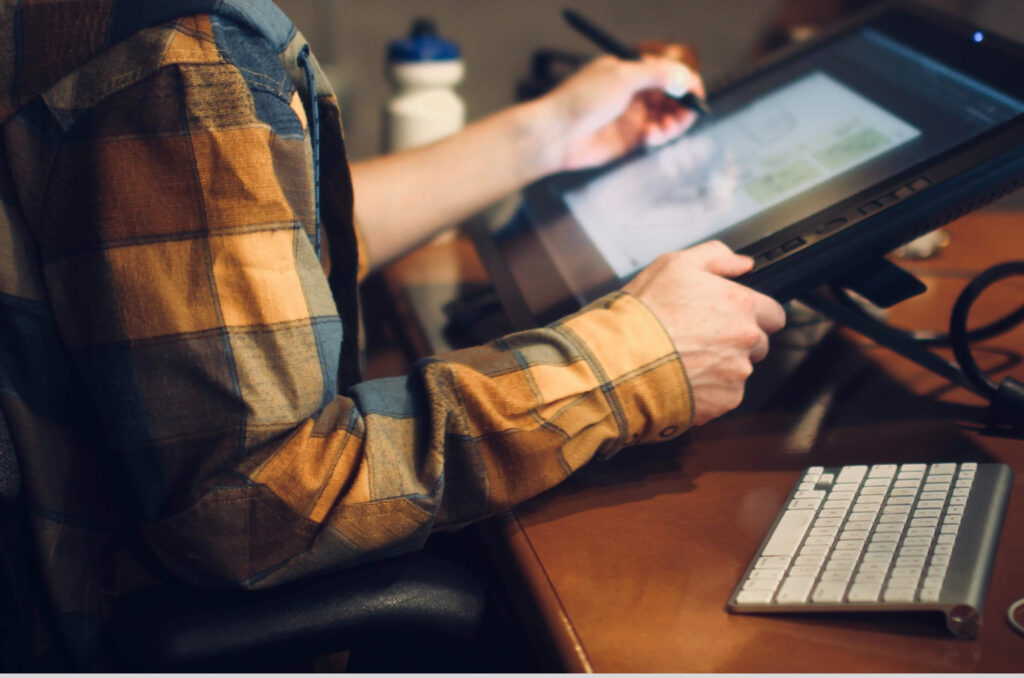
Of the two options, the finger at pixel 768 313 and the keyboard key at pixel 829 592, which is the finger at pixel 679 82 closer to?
the finger at pixel 768 313

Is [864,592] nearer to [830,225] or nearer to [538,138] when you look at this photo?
[830,225]

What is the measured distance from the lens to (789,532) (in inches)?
20.4

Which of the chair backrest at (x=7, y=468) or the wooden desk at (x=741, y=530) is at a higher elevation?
the chair backrest at (x=7, y=468)

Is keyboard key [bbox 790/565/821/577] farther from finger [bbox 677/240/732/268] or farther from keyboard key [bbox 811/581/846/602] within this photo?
finger [bbox 677/240/732/268]

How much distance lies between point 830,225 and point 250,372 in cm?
43

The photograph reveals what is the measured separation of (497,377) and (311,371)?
0.13 m

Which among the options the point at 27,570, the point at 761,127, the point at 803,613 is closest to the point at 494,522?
the point at 803,613

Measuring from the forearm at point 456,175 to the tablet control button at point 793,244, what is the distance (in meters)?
0.39

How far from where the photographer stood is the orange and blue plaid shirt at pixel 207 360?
18.1 inches

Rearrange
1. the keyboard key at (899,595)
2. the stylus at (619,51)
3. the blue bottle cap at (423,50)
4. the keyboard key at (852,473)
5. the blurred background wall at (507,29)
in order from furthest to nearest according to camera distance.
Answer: the blurred background wall at (507,29) → the blue bottle cap at (423,50) → the stylus at (619,51) → the keyboard key at (852,473) → the keyboard key at (899,595)

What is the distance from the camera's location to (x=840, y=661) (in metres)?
0.45

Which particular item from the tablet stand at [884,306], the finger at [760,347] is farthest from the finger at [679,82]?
the finger at [760,347]

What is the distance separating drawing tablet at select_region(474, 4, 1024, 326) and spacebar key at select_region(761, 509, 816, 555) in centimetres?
17

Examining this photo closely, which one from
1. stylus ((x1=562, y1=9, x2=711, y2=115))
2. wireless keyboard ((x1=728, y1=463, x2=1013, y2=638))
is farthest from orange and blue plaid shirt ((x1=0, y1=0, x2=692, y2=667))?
stylus ((x1=562, y1=9, x2=711, y2=115))
